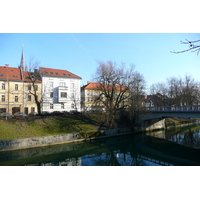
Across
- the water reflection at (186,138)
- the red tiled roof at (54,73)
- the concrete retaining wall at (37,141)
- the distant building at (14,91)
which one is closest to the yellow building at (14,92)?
the distant building at (14,91)

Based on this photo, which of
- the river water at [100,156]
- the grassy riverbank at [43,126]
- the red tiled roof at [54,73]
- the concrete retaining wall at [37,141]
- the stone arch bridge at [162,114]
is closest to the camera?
the river water at [100,156]

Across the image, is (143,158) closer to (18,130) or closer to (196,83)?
(18,130)

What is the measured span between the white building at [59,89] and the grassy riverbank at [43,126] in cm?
1012

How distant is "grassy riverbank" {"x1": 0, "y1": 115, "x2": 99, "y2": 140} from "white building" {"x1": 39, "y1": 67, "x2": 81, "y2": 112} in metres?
10.1

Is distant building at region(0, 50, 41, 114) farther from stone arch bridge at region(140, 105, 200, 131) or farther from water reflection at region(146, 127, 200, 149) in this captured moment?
water reflection at region(146, 127, 200, 149)

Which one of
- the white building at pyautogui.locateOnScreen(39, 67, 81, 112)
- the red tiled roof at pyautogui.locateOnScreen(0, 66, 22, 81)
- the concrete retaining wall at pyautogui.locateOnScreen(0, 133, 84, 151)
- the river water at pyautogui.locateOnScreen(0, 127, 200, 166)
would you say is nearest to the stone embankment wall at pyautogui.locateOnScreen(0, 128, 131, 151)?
the concrete retaining wall at pyautogui.locateOnScreen(0, 133, 84, 151)

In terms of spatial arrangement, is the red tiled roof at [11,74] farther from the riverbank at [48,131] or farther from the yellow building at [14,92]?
the riverbank at [48,131]

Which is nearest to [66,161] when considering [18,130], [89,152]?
[89,152]

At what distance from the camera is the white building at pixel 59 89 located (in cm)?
3202

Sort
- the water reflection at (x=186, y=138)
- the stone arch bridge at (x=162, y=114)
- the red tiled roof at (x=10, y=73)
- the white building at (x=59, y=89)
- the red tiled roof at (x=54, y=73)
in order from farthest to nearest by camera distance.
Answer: the red tiled roof at (x=54, y=73) → the white building at (x=59, y=89) → the red tiled roof at (x=10, y=73) → the stone arch bridge at (x=162, y=114) → the water reflection at (x=186, y=138)

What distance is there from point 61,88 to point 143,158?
24134mm

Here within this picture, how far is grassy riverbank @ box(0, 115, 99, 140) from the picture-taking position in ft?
52.2

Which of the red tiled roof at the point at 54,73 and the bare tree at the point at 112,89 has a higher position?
the red tiled roof at the point at 54,73

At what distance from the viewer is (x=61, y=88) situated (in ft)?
107
